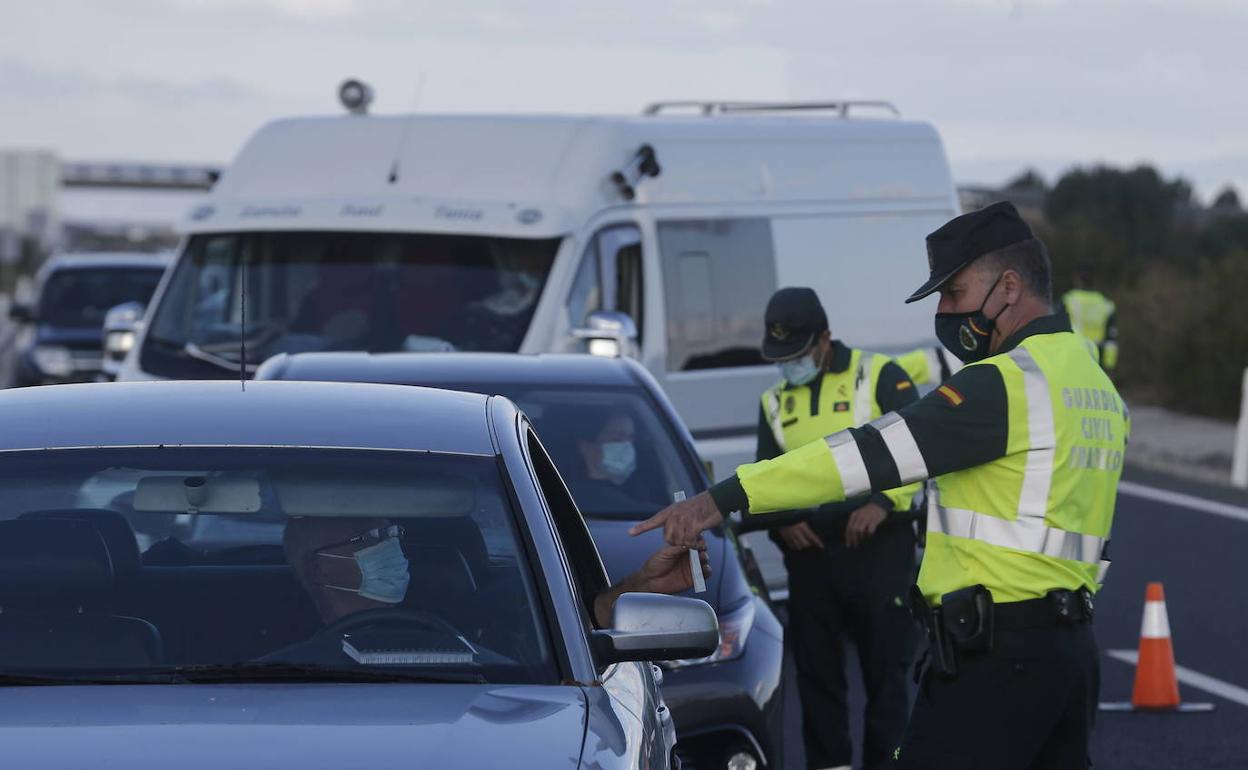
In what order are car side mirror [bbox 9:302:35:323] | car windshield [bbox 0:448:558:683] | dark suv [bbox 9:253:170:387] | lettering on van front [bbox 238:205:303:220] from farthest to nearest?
dark suv [bbox 9:253:170:387], car side mirror [bbox 9:302:35:323], lettering on van front [bbox 238:205:303:220], car windshield [bbox 0:448:558:683]

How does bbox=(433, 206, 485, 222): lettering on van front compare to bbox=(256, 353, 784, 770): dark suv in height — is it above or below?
above

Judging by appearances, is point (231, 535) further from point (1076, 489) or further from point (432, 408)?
point (1076, 489)

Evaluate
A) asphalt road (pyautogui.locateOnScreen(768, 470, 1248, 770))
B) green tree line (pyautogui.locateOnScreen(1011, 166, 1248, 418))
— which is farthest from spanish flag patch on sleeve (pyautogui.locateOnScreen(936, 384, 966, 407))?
green tree line (pyautogui.locateOnScreen(1011, 166, 1248, 418))

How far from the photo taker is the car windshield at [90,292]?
22.8 meters

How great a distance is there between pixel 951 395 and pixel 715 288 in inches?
291

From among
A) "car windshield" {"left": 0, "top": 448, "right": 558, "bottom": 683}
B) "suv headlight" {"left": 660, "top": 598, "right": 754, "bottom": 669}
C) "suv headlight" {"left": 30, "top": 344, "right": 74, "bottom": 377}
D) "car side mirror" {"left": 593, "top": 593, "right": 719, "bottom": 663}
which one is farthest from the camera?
"suv headlight" {"left": 30, "top": 344, "right": 74, "bottom": 377}

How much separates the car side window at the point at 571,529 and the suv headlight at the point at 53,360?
1732 cm

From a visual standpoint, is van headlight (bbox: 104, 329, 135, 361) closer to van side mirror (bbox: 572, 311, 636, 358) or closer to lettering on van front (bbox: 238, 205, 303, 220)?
lettering on van front (bbox: 238, 205, 303, 220)

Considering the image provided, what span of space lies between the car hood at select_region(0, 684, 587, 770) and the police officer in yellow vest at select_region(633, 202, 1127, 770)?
102 cm

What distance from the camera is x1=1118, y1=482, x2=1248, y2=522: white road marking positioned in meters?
17.4

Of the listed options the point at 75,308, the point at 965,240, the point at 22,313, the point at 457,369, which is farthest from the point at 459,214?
the point at 75,308

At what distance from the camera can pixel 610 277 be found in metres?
12.0

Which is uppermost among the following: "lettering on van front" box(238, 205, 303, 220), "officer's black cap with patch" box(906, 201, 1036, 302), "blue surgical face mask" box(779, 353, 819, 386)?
"officer's black cap with patch" box(906, 201, 1036, 302)

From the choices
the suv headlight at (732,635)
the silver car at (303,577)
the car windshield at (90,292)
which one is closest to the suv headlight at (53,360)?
the car windshield at (90,292)
